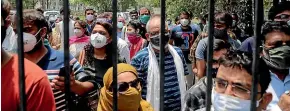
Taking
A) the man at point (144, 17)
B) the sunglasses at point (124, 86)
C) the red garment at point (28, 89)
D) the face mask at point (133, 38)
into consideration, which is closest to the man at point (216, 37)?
the sunglasses at point (124, 86)

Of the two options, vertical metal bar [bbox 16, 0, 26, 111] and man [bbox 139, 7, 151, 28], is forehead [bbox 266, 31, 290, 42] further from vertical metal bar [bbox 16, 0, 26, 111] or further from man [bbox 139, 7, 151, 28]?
man [bbox 139, 7, 151, 28]

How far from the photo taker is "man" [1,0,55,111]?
Result: 1.74 metres

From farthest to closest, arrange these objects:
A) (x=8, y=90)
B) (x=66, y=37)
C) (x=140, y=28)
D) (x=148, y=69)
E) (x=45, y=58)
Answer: (x=140, y=28), (x=148, y=69), (x=45, y=58), (x=8, y=90), (x=66, y=37)

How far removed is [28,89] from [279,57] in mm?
1791

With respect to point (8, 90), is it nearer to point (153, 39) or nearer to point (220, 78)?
point (220, 78)

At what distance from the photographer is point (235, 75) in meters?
2.30

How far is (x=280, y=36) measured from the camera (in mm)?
3139

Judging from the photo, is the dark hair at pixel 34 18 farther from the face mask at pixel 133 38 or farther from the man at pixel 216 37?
the face mask at pixel 133 38

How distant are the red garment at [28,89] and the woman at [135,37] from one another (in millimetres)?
4993

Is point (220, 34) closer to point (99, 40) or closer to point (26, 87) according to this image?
point (99, 40)

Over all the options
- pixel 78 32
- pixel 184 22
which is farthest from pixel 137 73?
pixel 184 22

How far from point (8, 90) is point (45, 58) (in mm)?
1316

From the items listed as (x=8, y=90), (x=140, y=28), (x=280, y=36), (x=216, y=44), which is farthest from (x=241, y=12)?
(x=8, y=90)

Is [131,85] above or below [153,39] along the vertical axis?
below
